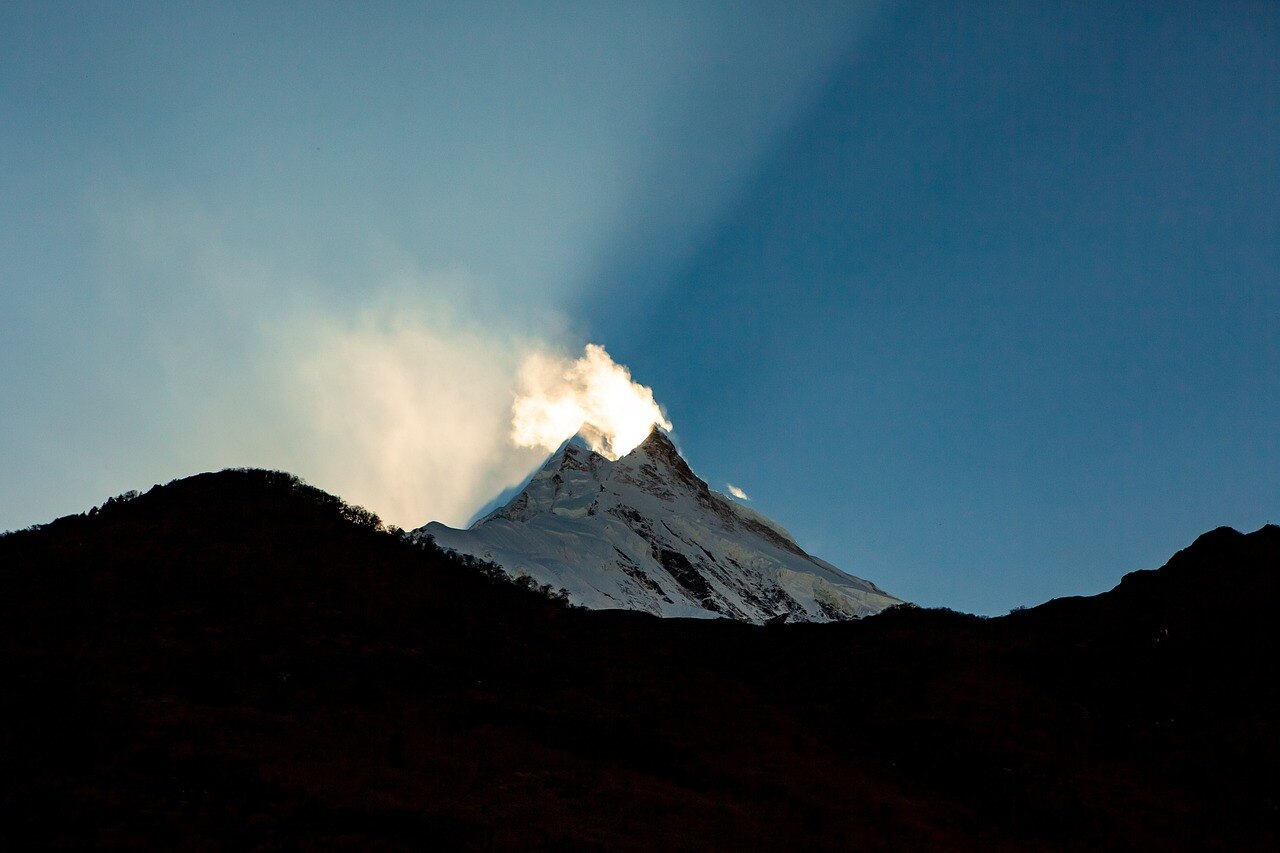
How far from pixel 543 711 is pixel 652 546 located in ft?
264

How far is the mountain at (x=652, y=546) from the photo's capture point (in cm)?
7100

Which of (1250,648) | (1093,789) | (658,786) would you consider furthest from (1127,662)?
(658,786)

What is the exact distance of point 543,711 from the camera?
63.3 ft

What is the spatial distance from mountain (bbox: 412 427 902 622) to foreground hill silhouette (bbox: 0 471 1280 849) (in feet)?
70.3

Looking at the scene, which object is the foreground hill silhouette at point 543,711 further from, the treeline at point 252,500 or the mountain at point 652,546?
the mountain at point 652,546

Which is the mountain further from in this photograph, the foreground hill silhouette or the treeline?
the foreground hill silhouette

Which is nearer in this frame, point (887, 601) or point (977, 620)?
point (977, 620)

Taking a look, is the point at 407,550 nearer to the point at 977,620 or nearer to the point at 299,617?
the point at 299,617

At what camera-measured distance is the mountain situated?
2795 inches

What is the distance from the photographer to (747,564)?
117 metres

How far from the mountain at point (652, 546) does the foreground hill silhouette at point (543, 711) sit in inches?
844

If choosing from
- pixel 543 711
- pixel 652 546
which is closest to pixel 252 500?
pixel 543 711

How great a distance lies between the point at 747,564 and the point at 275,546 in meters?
95.5

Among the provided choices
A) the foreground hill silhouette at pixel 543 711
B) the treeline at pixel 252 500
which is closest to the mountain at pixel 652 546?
the treeline at pixel 252 500
